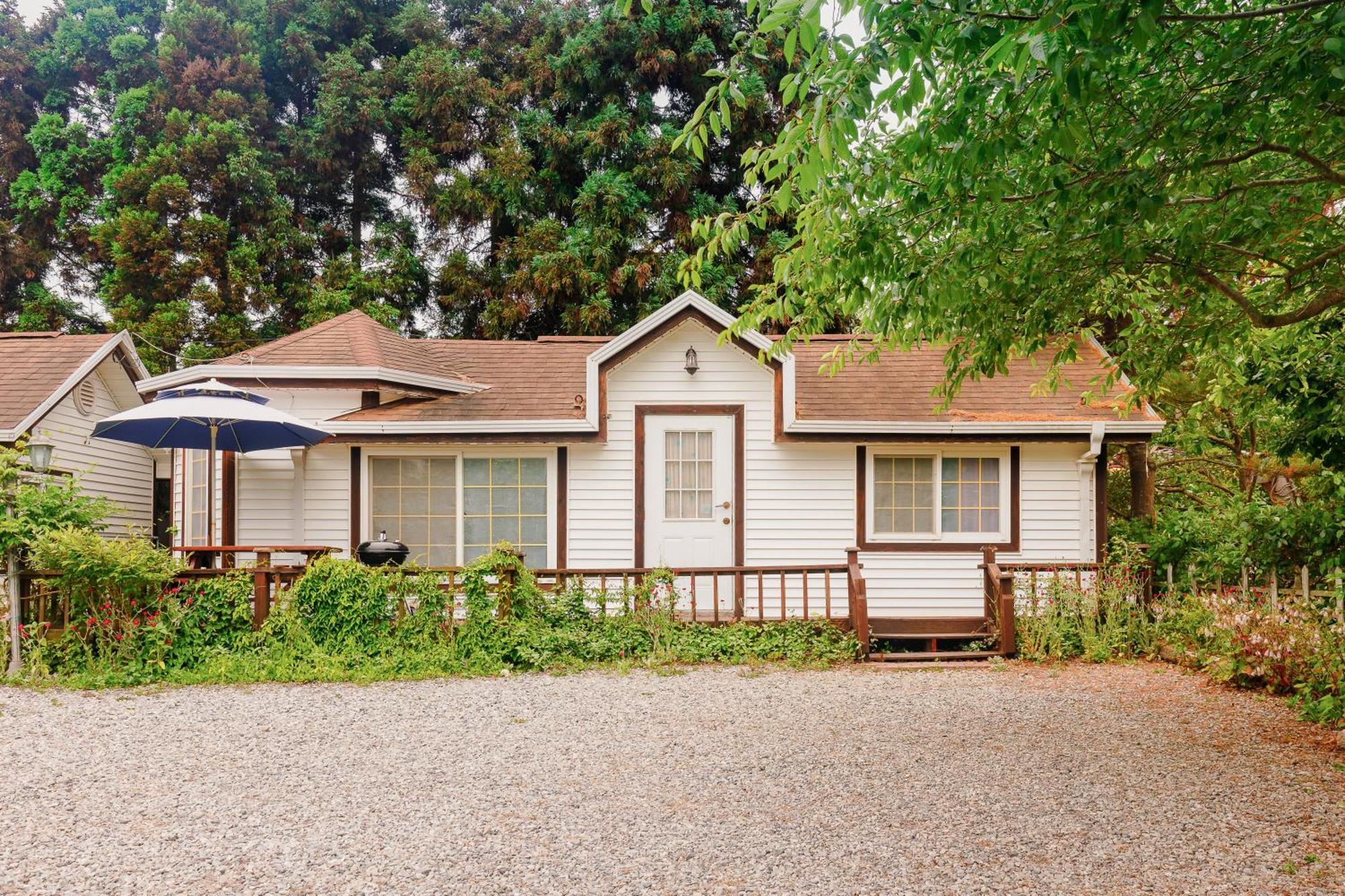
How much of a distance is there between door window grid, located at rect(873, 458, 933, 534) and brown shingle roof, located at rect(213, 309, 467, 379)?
531 cm

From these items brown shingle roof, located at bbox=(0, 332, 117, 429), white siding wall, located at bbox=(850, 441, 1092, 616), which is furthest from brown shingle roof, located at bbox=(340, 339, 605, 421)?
brown shingle roof, located at bbox=(0, 332, 117, 429)

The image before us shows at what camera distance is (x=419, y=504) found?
34.6 ft

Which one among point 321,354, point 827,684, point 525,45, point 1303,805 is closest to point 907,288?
point 1303,805

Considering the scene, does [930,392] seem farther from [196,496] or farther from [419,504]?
[196,496]

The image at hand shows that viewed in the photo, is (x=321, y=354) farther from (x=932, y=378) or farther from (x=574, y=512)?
(x=932, y=378)

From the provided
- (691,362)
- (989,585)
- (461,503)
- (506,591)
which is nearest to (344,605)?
(506,591)

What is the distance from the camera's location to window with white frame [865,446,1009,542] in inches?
414

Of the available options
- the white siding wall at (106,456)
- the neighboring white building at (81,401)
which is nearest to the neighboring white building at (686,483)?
the neighboring white building at (81,401)

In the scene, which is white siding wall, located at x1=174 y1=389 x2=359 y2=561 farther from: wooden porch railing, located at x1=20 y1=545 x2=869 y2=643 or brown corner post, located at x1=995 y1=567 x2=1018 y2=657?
brown corner post, located at x1=995 y1=567 x2=1018 y2=657

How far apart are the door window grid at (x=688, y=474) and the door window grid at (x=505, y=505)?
4.71 feet

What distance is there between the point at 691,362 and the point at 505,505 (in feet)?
8.87

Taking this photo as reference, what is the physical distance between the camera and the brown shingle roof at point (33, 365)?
1205 centimetres

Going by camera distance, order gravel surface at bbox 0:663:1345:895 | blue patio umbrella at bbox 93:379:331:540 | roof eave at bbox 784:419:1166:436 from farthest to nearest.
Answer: roof eave at bbox 784:419:1166:436 < blue patio umbrella at bbox 93:379:331:540 < gravel surface at bbox 0:663:1345:895

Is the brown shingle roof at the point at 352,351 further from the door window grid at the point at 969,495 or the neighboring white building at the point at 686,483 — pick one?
the door window grid at the point at 969,495
